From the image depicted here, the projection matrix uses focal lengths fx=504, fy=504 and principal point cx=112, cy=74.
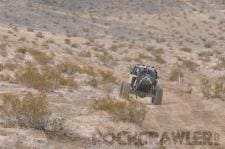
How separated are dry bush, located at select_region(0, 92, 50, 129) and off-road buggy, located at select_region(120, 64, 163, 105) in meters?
5.51

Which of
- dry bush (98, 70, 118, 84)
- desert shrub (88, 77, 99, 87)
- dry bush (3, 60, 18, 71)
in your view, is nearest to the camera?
desert shrub (88, 77, 99, 87)

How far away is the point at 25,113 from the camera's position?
559 inches

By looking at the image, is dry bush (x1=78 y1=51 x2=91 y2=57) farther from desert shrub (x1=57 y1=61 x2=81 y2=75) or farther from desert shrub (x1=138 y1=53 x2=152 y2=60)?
desert shrub (x1=57 y1=61 x2=81 y2=75)

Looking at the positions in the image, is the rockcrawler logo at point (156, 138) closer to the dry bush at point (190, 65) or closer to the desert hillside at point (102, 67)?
the desert hillside at point (102, 67)

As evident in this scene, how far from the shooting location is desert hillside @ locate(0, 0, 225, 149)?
46.9 feet

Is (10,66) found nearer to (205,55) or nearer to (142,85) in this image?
(142,85)

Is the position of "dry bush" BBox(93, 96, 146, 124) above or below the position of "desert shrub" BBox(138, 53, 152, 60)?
above

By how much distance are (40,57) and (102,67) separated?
3878 millimetres

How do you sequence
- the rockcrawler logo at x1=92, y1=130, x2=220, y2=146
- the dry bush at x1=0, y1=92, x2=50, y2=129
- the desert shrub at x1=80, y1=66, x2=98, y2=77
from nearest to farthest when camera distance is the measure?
the rockcrawler logo at x1=92, y1=130, x2=220, y2=146, the dry bush at x1=0, y1=92, x2=50, y2=129, the desert shrub at x1=80, y1=66, x2=98, y2=77

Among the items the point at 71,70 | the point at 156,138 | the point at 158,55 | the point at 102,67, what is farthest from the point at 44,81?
the point at 158,55

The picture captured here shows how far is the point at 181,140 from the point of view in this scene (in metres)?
14.2

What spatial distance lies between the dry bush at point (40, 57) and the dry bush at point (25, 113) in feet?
38.2

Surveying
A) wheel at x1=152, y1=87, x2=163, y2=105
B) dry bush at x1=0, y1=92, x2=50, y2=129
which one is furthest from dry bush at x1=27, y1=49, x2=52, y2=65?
dry bush at x1=0, y1=92, x2=50, y2=129

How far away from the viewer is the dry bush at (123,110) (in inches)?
614
